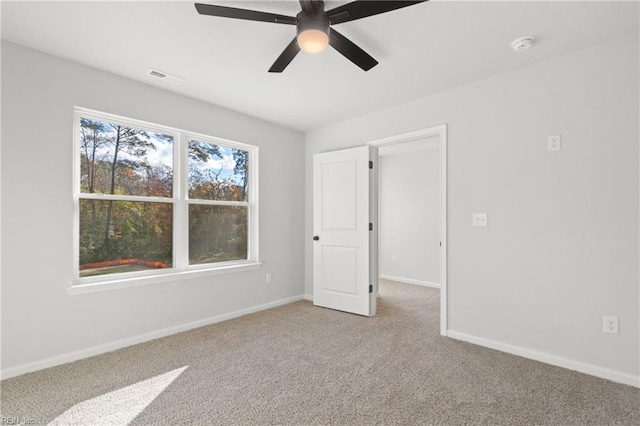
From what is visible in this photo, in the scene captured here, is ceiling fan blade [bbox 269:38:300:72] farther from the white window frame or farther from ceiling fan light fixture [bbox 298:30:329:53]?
the white window frame

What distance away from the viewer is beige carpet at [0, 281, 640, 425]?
183 centimetres

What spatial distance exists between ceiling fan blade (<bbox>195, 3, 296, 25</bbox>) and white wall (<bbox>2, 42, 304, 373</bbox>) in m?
1.70

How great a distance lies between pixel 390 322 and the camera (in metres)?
3.50

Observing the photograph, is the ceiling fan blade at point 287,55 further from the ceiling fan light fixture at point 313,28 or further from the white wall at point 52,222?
the white wall at point 52,222

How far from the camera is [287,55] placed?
204 cm

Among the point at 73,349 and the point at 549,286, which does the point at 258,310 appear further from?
the point at 549,286

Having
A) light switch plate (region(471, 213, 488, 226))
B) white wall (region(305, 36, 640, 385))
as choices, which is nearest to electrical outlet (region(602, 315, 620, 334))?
white wall (region(305, 36, 640, 385))

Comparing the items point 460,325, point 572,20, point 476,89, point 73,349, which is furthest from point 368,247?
point 73,349

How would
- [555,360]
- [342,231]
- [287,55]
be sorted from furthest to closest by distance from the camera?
1. [342,231]
2. [555,360]
3. [287,55]

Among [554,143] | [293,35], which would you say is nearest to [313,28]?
[293,35]

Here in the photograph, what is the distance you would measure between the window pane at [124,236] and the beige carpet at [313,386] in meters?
0.78

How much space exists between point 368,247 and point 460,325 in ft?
4.14

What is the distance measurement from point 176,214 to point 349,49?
7.94 ft

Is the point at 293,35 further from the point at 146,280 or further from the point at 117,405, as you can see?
the point at 117,405
